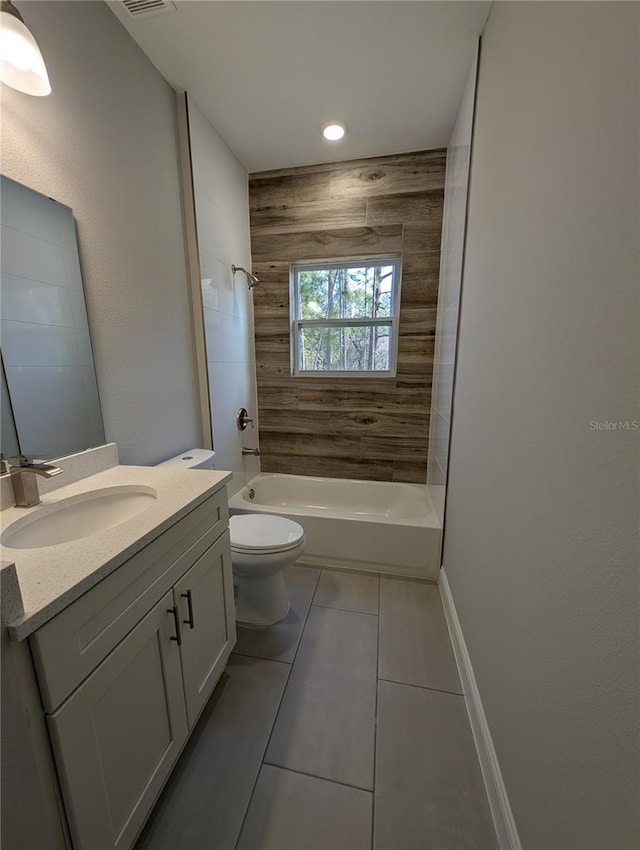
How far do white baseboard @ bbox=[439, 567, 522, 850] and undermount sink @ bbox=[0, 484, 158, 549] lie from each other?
4.38ft

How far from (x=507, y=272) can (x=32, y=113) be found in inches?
62.2

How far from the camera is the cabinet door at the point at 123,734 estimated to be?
2.15 feet

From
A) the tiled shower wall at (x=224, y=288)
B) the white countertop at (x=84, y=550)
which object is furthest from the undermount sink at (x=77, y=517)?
the tiled shower wall at (x=224, y=288)

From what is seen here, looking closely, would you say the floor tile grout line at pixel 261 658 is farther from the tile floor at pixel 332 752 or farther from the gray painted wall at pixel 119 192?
the gray painted wall at pixel 119 192

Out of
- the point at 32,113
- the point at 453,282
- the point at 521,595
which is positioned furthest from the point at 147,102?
the point at 521,595

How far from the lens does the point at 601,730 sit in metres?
0.56

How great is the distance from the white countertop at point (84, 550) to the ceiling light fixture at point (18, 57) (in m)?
1.18

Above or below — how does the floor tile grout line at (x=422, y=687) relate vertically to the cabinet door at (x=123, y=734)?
below

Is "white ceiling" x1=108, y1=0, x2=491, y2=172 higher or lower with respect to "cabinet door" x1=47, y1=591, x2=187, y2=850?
higher

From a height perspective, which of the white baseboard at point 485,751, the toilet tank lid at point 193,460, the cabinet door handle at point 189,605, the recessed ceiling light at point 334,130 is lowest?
the white baseboard at point 485,751

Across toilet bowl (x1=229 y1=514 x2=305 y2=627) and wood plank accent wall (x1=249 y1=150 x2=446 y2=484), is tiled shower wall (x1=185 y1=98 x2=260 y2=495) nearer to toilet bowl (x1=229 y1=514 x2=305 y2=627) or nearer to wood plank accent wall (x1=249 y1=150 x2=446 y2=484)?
wood plank accent wall (x1=249 y1=150 x2=446 y2=484)

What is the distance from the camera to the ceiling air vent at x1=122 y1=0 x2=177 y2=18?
4.11 feet

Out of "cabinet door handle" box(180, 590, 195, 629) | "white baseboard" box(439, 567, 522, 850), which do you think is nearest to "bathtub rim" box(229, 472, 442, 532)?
"white baseboard" box(439, 567, 522, 850)

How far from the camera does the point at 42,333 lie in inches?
42.9
